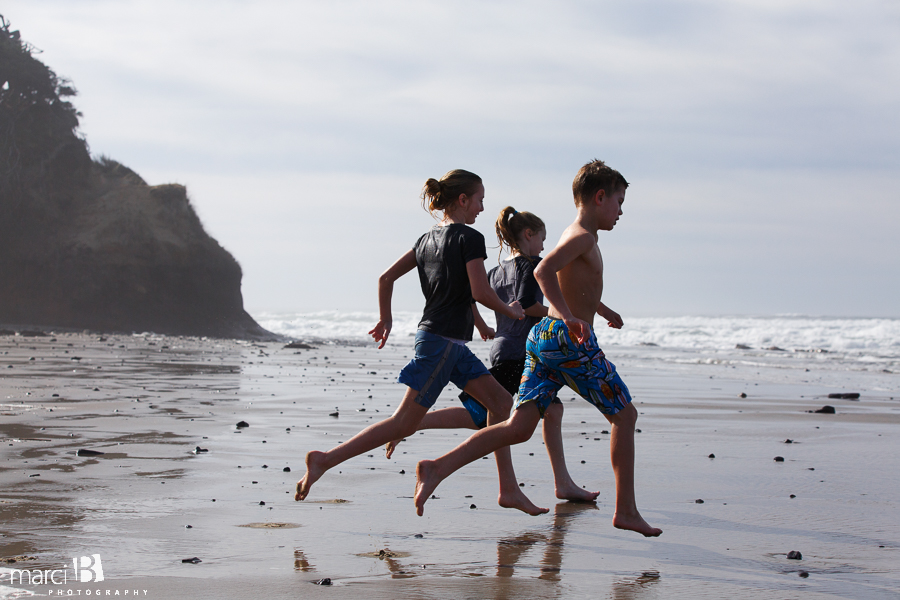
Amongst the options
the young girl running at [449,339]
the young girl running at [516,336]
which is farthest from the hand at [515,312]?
the young girl running at [516,336]

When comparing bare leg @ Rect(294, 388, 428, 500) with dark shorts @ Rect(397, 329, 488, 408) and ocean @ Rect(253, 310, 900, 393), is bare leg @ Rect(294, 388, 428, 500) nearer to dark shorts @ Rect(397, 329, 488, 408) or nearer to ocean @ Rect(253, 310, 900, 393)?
dark shorts @ Rect(397, 329, 488, 408)

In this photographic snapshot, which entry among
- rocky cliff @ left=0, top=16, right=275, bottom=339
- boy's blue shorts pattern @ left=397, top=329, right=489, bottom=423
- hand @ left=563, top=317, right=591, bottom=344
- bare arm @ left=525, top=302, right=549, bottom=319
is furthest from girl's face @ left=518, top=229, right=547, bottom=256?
rocky cliff @ left=0, top=16, right=275, bottom=339

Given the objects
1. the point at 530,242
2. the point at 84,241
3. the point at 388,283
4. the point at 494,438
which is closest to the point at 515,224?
the point at 530,242

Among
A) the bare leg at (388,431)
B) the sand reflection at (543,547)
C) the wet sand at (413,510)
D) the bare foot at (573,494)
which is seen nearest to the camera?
the wet sand at (413,510)

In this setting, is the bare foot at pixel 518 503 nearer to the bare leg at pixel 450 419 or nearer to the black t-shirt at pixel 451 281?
the bare leg at pixel 450 419

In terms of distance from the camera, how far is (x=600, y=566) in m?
3.39

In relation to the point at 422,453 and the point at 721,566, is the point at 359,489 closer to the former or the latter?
the point at 422,453

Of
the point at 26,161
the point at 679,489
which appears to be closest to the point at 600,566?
the point at 679,489

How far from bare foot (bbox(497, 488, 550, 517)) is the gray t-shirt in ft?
3.21

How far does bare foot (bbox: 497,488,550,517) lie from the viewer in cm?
427

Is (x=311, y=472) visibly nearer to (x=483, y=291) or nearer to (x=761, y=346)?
(x=483, y=291)

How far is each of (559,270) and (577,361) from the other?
47cm

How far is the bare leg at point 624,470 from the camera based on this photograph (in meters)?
3.86

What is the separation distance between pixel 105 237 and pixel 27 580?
35601 millimetres
